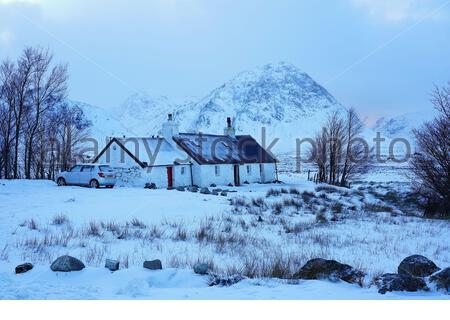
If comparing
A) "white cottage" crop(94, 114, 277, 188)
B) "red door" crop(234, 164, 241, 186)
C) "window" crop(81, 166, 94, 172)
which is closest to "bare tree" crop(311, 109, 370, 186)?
"white cottage" crop(94, 114, 277, 188)

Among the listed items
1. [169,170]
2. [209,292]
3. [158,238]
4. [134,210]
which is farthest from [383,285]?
[169,170]

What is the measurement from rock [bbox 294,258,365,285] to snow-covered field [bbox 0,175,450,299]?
21 centimetres

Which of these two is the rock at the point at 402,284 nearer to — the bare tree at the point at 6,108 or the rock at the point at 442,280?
the rock at the point at 442,280

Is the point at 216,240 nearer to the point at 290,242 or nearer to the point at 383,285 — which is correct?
the point at 290,242

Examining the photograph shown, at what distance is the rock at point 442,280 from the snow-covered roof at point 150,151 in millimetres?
27775

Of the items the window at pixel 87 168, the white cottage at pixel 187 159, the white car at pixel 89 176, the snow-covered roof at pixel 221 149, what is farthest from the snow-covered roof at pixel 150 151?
the window at pixel 87 168

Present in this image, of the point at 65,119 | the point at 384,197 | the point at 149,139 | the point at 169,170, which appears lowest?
the point at 384,197

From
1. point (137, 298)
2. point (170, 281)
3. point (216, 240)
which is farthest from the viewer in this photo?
point (216, 240)

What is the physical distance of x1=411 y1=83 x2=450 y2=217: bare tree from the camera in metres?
21.5

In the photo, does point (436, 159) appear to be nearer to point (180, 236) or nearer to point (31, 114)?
point (180, 236)

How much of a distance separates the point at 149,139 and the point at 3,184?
13.2 m

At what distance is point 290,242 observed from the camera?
451 inches

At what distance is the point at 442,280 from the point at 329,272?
1.64m

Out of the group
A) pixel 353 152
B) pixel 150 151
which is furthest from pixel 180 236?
pixel 353 152
